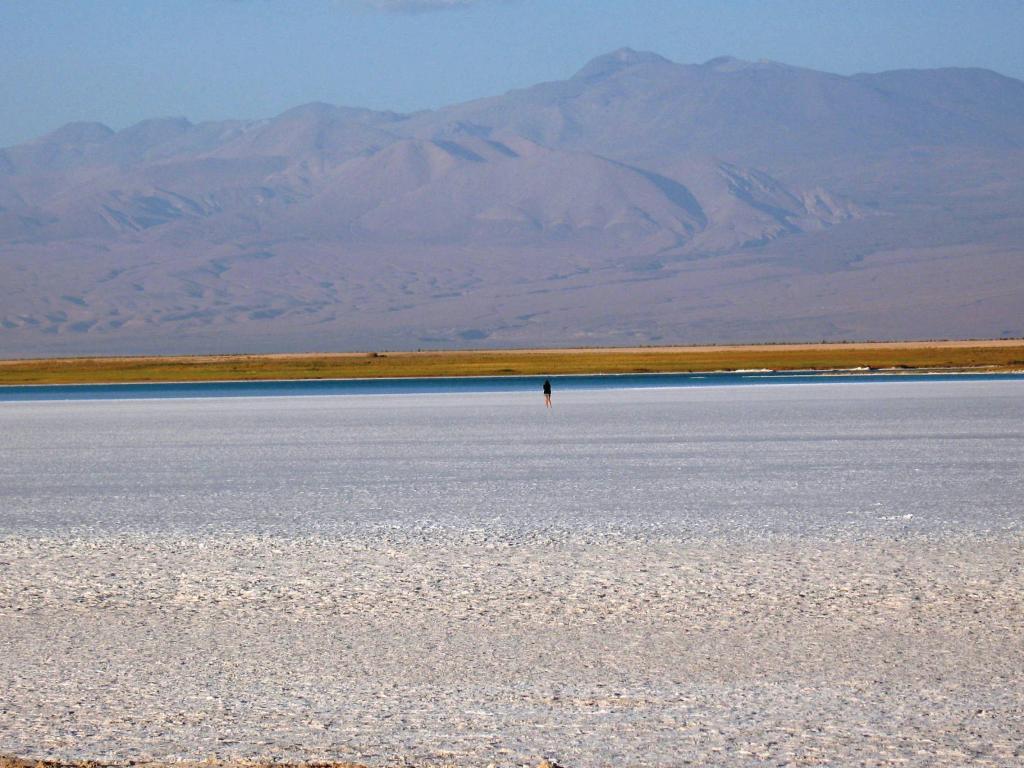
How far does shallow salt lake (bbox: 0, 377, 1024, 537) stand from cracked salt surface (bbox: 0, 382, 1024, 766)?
0.09 m

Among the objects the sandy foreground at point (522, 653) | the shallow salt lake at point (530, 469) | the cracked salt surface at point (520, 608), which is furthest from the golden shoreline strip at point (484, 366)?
the sandy foreground at point (522, 653)

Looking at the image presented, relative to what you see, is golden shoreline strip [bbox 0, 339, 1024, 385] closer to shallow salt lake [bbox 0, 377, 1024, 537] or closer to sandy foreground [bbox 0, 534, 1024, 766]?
shallow salt lake [bbox 0, 377, 1024, 537]

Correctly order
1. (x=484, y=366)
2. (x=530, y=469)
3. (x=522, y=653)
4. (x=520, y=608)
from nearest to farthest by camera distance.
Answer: (x=522, y=653)
(x=520, y=608)
(x=530, y=469)
(x=484, y=366)

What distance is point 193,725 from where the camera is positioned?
724cm

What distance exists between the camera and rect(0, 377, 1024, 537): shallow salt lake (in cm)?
1384

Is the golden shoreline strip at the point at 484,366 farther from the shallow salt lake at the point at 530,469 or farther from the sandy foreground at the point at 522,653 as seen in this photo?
the sandy foreground at the point at 522,653

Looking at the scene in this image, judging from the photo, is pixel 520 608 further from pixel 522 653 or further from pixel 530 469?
pixel 530 469

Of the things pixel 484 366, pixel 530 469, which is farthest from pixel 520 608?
pixel 484 366

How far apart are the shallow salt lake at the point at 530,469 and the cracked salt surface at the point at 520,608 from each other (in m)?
0.09

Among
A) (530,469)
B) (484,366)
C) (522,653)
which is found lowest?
(522,653)

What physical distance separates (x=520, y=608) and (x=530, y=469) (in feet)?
28.0

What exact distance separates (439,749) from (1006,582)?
519cm

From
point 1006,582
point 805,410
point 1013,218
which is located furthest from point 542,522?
point 1013,218

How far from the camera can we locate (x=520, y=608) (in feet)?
31.9
